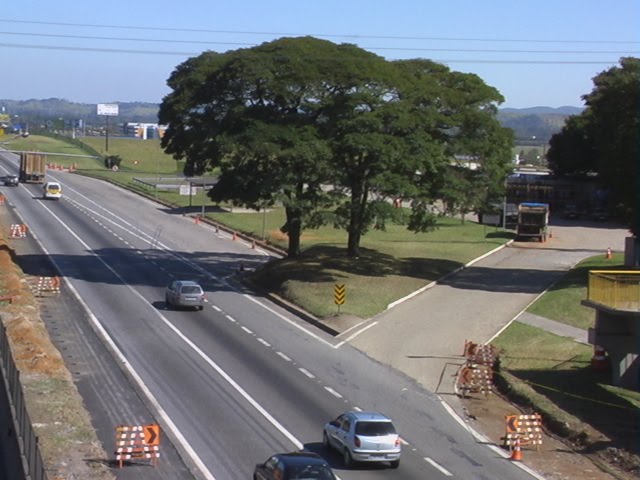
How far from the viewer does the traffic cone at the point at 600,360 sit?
34562mm

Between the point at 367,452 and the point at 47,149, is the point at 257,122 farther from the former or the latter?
the point at 47,149

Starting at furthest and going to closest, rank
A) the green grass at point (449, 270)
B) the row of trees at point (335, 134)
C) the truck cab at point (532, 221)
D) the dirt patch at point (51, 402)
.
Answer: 1. the truck cab at point (532, 221)
2. the row of trees at point (335, 134)
3. the green grass at point (449, 270)
4. the dirt patch at point (51, 402)

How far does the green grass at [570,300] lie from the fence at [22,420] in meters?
22.2

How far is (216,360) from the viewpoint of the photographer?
36.1 metres

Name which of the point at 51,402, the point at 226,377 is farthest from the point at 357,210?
the point at 51,402

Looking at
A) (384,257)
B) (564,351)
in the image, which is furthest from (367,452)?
(384,257)

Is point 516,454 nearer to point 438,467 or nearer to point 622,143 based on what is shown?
point 438,467

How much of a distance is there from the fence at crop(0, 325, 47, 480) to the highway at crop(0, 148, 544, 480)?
2251 mm

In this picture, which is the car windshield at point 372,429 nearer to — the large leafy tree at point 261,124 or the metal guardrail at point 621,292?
the metal guardrail at point 621,292

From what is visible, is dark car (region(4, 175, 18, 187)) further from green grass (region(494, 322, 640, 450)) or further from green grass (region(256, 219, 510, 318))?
green grass (region(494, 322, 640, 450))

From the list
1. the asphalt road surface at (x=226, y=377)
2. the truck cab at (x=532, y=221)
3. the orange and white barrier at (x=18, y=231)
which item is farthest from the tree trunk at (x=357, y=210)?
the orange and white barrier at (x=18, y=231)

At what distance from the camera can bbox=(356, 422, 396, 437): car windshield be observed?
2447 cm

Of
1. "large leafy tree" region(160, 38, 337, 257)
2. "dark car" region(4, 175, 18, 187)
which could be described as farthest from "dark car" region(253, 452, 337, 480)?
"dark car" region(4, 175, 18, 187)

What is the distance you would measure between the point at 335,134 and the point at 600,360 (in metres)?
20.6
